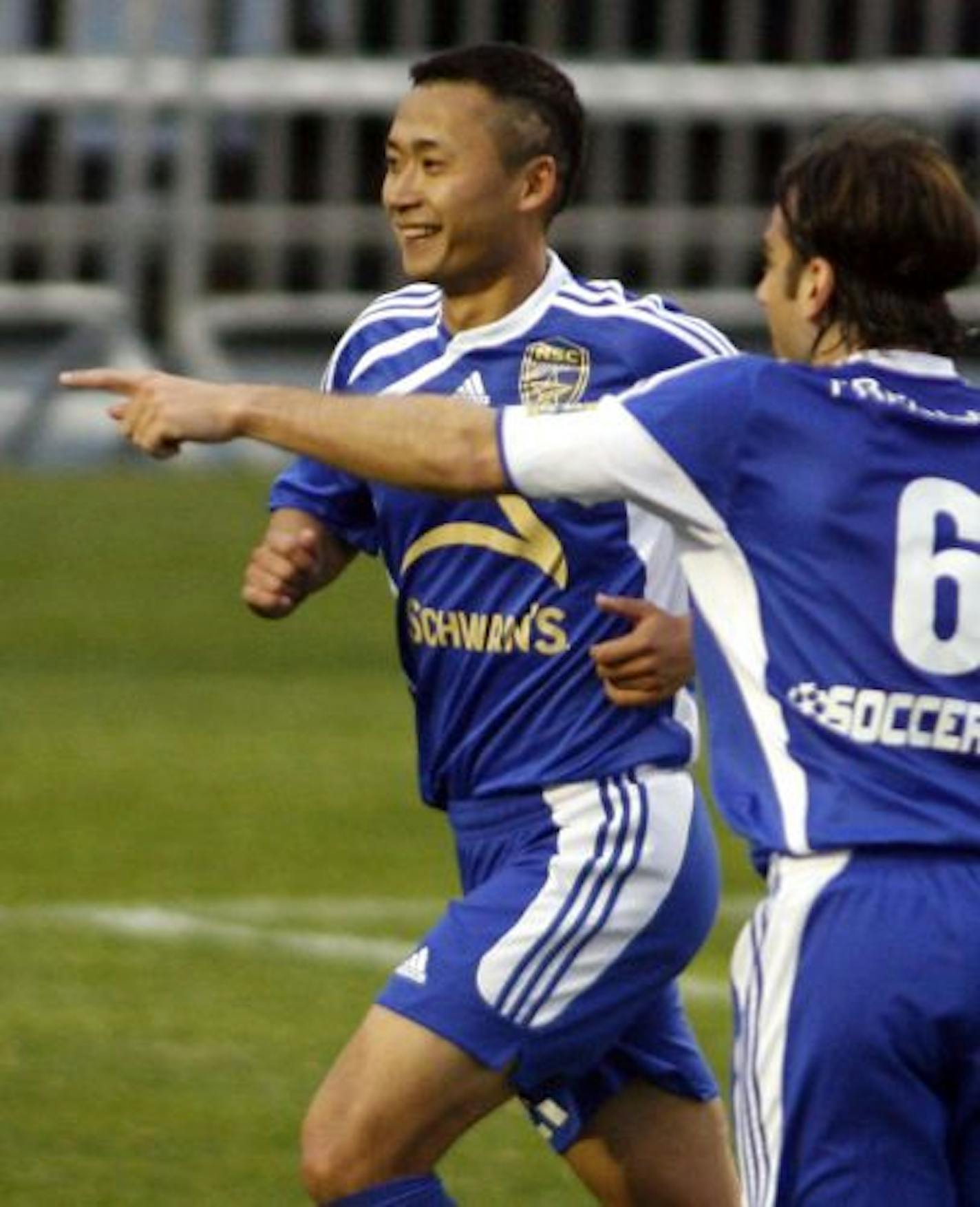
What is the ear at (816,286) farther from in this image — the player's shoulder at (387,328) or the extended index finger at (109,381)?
the player's shoulder at (387,328)

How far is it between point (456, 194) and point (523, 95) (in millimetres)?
278

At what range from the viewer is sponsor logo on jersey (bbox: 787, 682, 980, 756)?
568 centimetres

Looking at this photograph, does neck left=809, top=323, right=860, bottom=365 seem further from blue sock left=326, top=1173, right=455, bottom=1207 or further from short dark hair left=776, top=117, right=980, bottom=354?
blue sock left=326, top=1173, right=455, bottom=1207

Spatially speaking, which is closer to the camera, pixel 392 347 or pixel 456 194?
pixel 456 194

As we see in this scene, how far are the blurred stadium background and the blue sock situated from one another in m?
2.64

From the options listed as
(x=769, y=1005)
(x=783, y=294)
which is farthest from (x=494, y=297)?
(x=769, y=1005)

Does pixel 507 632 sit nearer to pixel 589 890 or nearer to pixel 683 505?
pixel 589 890

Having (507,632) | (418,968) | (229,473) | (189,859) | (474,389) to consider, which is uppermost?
(474,389)

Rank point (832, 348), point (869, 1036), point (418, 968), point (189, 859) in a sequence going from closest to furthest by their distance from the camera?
point (869, 1036) < point (832, 348) < point (418, 968) < point (189, 859)

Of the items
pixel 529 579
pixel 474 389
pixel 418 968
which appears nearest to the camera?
pixel 418 968

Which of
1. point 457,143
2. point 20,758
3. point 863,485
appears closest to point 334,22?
point 20,758

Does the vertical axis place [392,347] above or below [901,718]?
below

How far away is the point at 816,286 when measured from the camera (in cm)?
577

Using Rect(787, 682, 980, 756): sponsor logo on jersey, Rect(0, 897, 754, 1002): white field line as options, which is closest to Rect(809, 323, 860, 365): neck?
Rect(787, 682, 980, 756): sponsor logo on jersey
